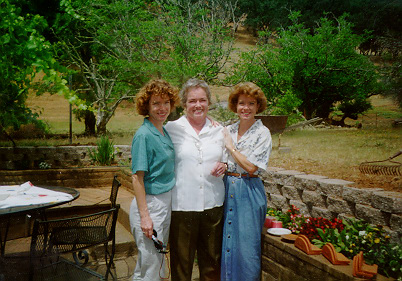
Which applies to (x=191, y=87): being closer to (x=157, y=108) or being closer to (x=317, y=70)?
(x=157, y=108)

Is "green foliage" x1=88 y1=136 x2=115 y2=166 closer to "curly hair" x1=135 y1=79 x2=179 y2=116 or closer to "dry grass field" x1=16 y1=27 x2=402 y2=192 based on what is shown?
"dry grass field" x1=16 y1=27 x2=402 y2=192

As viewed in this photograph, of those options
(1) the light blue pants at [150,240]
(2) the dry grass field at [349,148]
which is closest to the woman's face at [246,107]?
(1) the light blue pants at [150,240]

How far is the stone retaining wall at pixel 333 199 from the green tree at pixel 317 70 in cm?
243

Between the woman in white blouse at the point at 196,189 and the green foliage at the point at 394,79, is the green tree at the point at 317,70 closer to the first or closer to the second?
the green foliage at the point at 394,79

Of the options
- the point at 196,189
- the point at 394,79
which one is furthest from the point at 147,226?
the point at 394,79

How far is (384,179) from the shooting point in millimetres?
3146

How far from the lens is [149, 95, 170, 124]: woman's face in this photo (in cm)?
223

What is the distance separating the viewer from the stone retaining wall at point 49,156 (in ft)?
21.5

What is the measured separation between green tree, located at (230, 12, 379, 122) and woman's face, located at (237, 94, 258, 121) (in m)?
3.12

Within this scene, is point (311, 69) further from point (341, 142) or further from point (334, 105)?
point (341, 142)

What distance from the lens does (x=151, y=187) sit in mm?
2113

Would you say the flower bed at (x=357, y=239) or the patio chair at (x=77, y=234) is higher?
the flower bed at (x=357, y=239)

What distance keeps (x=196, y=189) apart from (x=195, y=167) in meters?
0.15

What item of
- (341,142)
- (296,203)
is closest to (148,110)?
(296,203)
